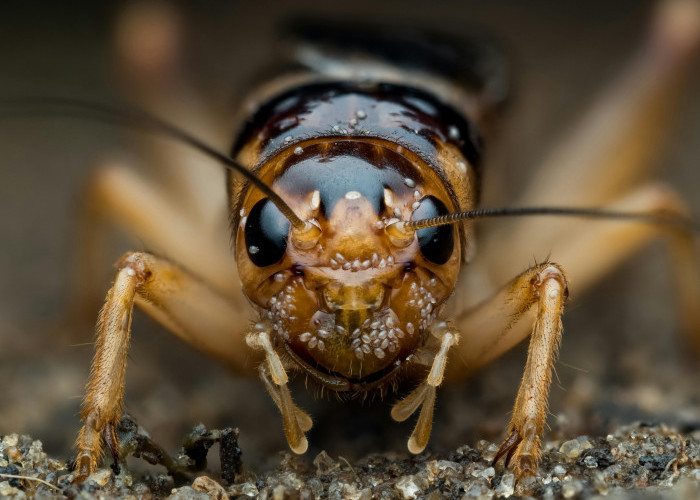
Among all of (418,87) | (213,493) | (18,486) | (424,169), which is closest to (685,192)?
(418,87)

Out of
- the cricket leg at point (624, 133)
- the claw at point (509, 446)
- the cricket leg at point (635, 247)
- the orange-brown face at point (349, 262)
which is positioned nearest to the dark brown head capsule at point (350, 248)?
the orange-brown face at point (349, 262)

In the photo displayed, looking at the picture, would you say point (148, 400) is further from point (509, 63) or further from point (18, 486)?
point (509, 63)

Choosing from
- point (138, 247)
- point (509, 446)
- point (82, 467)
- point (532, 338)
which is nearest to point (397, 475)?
point (509, 446)

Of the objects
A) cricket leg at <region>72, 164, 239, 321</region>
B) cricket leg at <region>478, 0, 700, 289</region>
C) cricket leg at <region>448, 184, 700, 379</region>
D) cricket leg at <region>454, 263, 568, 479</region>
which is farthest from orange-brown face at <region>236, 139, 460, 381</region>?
cricket leg at <region>478, 0, 700, 289</region>

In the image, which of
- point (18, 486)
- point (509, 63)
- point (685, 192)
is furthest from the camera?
point (685, 192)

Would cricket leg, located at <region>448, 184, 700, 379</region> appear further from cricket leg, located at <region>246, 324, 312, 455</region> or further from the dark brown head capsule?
cricket leg, located at <region>246, 324, 312, 455</region>

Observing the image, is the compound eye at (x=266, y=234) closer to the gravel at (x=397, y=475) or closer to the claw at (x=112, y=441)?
the gravel at (x=397, y=475)

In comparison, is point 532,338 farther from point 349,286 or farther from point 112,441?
point 112,441

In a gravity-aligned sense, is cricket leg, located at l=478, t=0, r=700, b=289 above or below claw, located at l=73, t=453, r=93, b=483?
above
